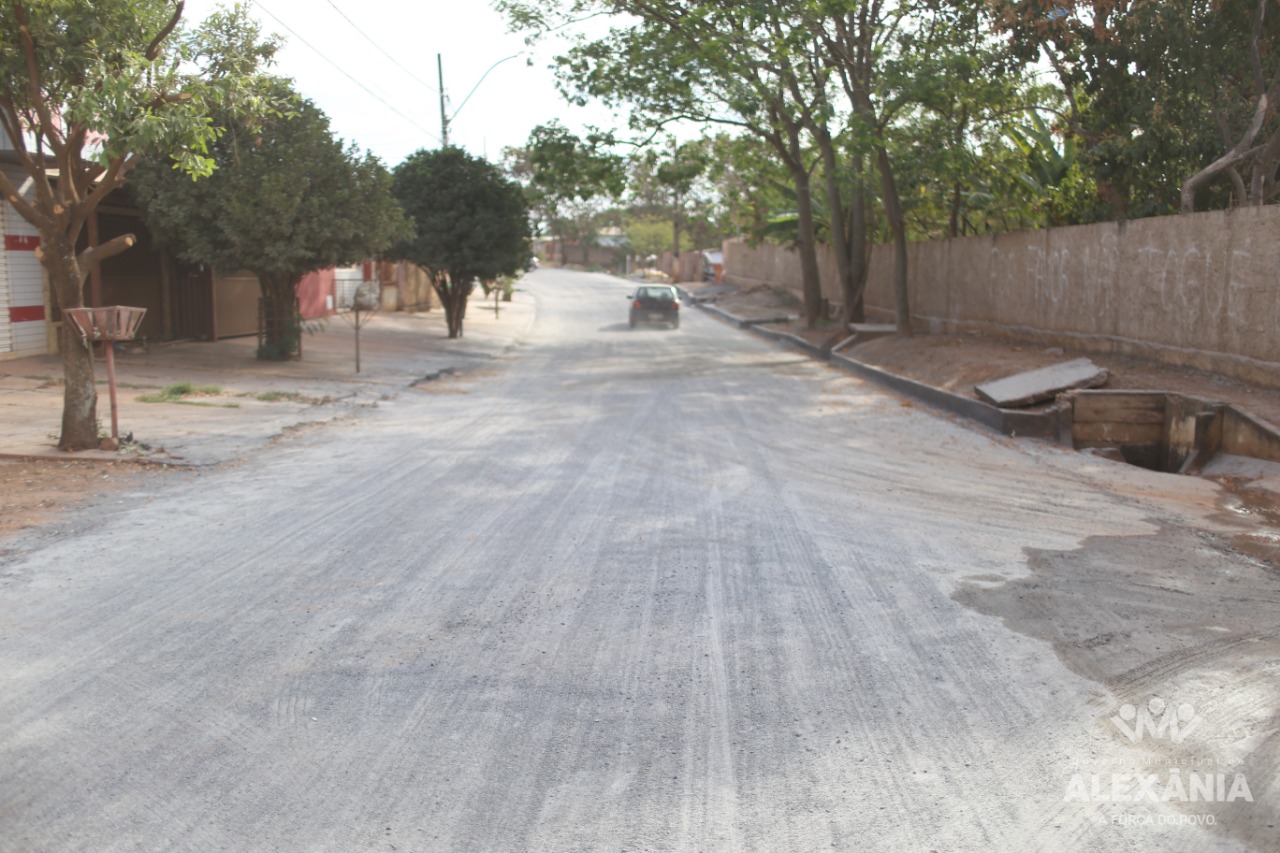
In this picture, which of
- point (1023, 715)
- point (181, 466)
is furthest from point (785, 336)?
point (1023, 715)

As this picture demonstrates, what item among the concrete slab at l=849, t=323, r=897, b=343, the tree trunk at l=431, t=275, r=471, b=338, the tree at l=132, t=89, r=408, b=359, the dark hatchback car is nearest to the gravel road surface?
the tree at l=132, t=89, r=408, b=359

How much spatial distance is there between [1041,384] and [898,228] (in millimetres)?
10126

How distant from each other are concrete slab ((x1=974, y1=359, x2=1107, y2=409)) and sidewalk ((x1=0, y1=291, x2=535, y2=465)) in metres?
8.81

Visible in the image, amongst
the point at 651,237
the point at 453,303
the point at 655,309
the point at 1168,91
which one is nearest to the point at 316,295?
the point at 453,303

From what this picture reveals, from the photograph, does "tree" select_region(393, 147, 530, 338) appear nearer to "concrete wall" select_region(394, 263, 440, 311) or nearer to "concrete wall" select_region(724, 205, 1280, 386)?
"concrete wall" select_region(394, 263, 440, 311)

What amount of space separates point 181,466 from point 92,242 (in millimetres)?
10674

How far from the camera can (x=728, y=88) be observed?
24219mm

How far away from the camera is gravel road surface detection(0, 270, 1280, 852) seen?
3.79 meters

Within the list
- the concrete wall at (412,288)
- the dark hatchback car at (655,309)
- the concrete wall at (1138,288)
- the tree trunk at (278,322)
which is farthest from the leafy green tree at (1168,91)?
the concrete wall at (412,288)

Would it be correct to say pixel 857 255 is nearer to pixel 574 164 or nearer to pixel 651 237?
pixel 574 164

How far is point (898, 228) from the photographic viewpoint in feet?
76.3

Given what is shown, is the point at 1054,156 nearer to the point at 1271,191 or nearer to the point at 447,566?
the point at 1271,191

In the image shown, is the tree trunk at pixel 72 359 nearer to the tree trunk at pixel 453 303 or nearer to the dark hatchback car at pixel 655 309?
the tree trunk at pixel 453 303

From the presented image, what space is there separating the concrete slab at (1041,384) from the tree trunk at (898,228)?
340 inches
